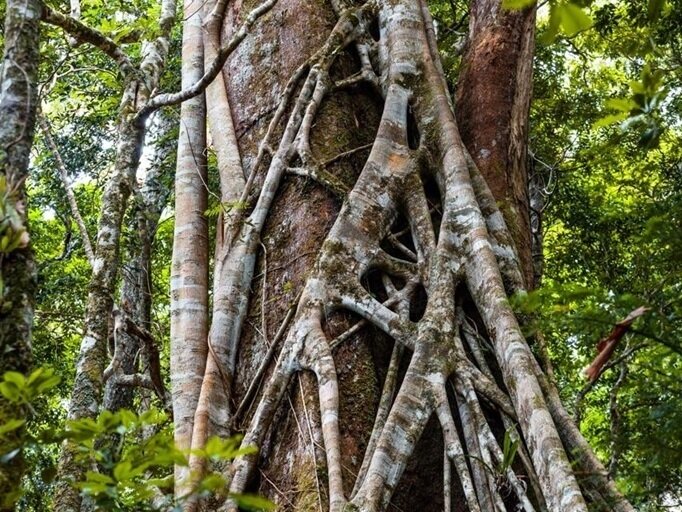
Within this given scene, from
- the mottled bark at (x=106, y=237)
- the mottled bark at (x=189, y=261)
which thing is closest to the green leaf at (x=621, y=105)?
the mottled bark at (x=106, y=237)

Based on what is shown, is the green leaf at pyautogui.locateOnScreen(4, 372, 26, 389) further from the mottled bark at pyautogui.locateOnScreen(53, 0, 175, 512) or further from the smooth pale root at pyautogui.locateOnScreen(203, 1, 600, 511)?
the smooth pale root at pyautogui.locateOnScreen(203, 1, 600, 511)

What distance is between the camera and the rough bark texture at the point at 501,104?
5.15 metres

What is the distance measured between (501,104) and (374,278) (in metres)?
1.64

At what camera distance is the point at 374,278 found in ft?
14.8

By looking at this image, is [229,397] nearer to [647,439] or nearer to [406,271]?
[406,271]

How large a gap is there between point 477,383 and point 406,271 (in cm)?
77

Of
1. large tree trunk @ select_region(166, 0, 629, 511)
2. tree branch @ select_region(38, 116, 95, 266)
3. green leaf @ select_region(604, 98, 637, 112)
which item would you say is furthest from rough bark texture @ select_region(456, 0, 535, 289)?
green leaf @ select_region(604, 98, 637, 112)

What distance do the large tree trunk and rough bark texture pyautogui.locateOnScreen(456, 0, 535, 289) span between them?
2 centimetres

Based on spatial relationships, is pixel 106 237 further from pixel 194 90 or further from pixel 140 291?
pixel 140 291

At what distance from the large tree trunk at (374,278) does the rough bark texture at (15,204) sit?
159 centimetres

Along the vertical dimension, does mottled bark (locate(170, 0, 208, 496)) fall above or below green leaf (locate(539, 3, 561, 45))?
above

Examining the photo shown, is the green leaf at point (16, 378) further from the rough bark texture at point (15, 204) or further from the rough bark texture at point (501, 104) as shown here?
the rough bark texture at point (501, 104)

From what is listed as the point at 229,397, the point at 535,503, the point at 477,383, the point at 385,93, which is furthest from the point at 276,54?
the point at 535,503

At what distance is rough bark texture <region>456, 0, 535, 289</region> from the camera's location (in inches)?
203
